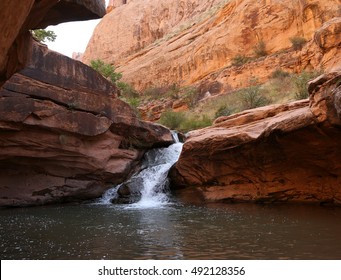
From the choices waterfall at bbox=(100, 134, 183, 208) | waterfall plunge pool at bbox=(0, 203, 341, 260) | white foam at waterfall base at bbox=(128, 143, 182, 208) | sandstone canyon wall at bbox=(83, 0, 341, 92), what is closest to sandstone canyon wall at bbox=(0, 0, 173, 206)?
waterfall at bbox=(100, 134, 183, 208)

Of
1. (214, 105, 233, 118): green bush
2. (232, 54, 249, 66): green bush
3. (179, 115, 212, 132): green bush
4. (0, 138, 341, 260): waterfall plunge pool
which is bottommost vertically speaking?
(0, 138, 341, 260): waterfall plunge pool

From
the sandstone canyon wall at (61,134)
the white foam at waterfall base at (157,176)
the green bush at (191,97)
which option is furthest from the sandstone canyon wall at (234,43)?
the sandstone canyon wall at (61,134)

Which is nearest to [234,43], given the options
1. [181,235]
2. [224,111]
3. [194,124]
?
[224,111]

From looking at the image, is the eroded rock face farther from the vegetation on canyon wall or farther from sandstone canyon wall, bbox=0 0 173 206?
the vegetation on canyon wall

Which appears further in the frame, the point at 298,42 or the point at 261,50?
the point at 261,50

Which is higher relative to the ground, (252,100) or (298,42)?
(298,42)

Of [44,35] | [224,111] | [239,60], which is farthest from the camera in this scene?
[239,60]

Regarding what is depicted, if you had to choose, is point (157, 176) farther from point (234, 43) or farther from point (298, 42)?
point (234, 43)

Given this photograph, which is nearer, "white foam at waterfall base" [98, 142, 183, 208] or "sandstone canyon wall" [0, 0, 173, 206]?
"sandstone canyon wall" [0, 0, 173, 206]

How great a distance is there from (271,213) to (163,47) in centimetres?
3409

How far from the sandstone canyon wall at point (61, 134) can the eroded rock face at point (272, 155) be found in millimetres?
2952

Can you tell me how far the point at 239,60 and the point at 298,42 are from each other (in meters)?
5.15

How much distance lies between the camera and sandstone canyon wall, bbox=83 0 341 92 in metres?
23.7

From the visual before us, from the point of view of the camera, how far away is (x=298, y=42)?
24750 millimetres
